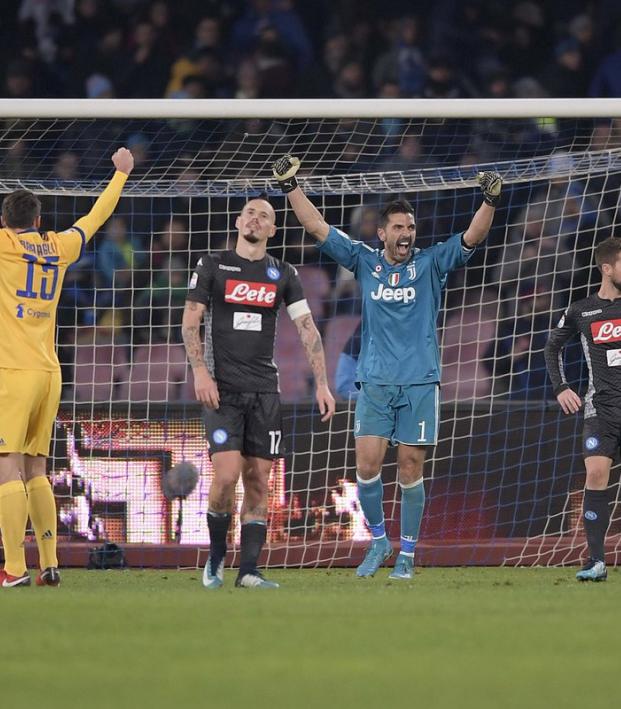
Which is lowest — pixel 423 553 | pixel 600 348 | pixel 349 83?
pixel 423 553

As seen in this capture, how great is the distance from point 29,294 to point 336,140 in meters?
5.00

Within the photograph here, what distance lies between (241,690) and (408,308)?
14.1 feet

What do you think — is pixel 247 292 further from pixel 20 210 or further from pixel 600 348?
pixel 600 348

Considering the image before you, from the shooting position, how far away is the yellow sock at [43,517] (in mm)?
7117

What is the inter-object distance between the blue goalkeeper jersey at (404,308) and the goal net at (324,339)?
1.14 m

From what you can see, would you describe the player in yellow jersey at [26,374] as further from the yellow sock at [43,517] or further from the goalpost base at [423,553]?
the goalpost base at [423,553]

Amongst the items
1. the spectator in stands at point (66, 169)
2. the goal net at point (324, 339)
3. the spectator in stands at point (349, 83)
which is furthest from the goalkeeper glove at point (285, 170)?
the spectator in stands at point (349, 83)

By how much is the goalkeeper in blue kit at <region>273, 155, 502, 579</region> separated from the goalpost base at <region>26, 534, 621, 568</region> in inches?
53.2

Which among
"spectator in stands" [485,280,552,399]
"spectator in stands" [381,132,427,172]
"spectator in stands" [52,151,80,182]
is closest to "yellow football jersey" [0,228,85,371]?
"spectator in stands" [52,151,80,182]

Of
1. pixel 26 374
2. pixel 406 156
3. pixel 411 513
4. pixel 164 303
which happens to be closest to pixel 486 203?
pixel 411 513

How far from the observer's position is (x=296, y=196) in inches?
302

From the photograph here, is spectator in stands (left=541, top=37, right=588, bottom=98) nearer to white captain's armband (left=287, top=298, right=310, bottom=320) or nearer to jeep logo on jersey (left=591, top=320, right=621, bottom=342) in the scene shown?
jeep logo on jersey (left=591, top=320, right=621, bottom=342)

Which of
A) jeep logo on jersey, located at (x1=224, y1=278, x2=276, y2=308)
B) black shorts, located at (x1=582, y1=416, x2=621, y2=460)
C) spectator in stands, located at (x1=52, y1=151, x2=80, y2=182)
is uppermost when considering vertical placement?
spectator in stands, located at (x1=52, y1=151, x2=80, y2=182)

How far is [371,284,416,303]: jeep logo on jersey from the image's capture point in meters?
7.86
